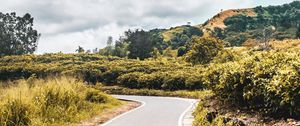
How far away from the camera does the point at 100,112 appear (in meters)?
23.1

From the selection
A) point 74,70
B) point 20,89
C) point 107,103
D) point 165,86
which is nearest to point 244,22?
point 74,70

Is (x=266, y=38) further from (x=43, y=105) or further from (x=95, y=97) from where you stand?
(x=43, y=105)

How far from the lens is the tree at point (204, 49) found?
57062 mm

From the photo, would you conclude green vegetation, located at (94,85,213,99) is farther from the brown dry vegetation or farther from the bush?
the brown dry vegetation

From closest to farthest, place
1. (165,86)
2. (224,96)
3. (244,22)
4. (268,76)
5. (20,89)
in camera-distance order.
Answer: (268,76) < (224,96) < (20,89) < (165,86) < (244,22)

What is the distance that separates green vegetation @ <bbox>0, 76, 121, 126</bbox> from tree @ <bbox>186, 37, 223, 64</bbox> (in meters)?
34.3

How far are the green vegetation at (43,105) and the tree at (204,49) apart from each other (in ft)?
113

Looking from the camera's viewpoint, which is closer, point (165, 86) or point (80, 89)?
point (80, 89)

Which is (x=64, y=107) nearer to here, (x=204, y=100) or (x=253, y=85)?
(x=204, y=100)

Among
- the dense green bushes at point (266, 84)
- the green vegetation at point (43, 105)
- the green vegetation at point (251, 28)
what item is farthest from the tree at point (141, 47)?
the dense green bushes at point (266, 84)

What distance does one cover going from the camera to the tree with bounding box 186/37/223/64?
57.1 meters

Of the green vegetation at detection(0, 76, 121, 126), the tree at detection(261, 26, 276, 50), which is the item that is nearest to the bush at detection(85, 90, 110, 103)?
the green vegetation at detection(0, 76, 121, 126)

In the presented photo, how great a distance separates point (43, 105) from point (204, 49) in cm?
4160

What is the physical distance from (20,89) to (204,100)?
7.29m
